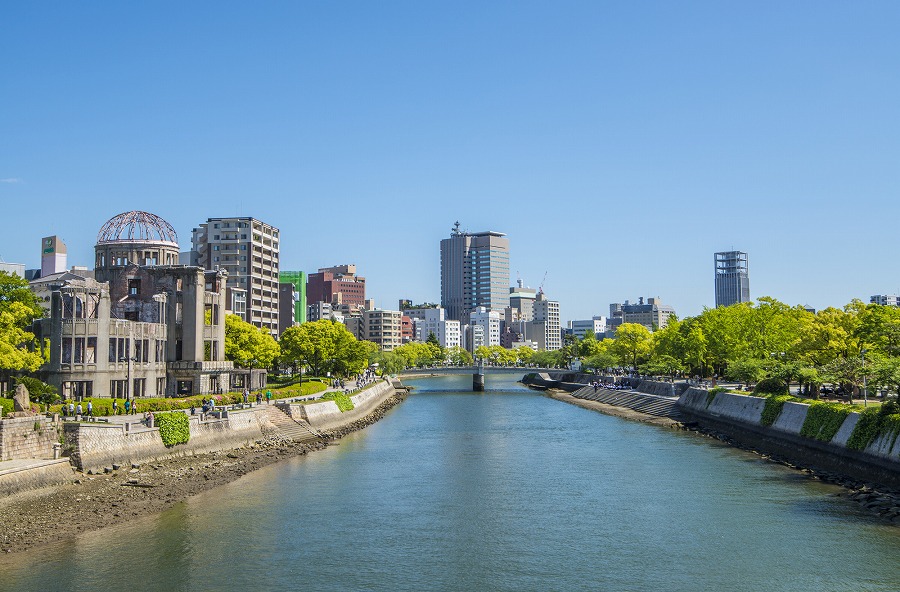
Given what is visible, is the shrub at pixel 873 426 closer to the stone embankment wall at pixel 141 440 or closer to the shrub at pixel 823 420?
the shrub at pixel 823 420

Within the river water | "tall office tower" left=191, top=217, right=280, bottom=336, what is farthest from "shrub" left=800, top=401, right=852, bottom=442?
"tall office tower" left=191, top=217, right=280, bottom=336

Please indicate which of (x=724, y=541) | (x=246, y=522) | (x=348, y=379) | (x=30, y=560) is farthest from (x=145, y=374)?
(x=348, y=379)

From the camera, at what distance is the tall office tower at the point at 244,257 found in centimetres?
16675

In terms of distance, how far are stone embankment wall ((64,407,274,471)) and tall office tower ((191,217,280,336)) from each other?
96.4 meters

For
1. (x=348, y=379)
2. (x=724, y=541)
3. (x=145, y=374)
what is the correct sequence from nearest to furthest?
(x=724, y=541)
(x=145, y=374)
(x=348, y=379)

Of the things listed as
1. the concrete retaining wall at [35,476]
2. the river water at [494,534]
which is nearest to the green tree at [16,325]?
the concrete retaining wall at [35,476]

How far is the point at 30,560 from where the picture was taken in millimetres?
35562

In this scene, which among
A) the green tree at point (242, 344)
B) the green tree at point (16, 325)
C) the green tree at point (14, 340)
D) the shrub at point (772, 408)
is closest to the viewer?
the green tree at point (14, 340)

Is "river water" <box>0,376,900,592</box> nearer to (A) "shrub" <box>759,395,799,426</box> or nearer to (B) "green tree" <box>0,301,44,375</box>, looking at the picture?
(A) "shrub" <box>759,395,799,426</box>

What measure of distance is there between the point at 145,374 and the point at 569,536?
5287 cm

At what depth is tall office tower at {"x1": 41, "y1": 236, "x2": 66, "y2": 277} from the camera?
522 feet

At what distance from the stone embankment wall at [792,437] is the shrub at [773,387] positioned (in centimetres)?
135

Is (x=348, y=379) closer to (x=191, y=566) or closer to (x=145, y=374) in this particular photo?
(x=145, y=374)

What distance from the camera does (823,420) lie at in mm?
64625
